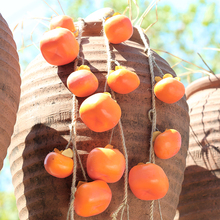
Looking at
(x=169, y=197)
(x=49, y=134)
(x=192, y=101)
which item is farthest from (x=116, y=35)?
(x=192, y=101)

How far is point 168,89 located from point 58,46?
1.03ft

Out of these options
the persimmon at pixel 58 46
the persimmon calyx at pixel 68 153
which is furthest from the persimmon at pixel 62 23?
the persimmon calyx at pixel 68 153

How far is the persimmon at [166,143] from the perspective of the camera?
2.44 ft

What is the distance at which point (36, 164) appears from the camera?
772mm

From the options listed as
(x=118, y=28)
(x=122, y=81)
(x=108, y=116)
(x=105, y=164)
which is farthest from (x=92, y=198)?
(x=118, y=28)

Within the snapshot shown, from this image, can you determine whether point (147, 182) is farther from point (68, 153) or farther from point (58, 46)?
point (58, 46)

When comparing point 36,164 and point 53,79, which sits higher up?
point 53,79

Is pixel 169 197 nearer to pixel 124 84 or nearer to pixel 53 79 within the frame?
pixel 124 84

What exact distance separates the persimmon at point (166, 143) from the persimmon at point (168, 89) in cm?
10

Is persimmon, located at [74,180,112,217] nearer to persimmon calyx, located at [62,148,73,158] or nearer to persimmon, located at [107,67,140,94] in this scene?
persimmon calyx, located at [62,148,73,158]

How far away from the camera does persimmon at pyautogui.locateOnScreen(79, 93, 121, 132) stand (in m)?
0.64

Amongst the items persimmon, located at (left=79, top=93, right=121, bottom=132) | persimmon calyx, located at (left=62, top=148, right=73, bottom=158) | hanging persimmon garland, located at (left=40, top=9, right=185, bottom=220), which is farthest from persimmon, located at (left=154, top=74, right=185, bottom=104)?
persimmon calyx, located at (left=62, top=148, right=73, bottom=158)

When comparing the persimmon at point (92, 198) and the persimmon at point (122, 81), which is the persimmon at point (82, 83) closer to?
the persimmon at point (122, 81)

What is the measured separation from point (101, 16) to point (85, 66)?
0.33m
